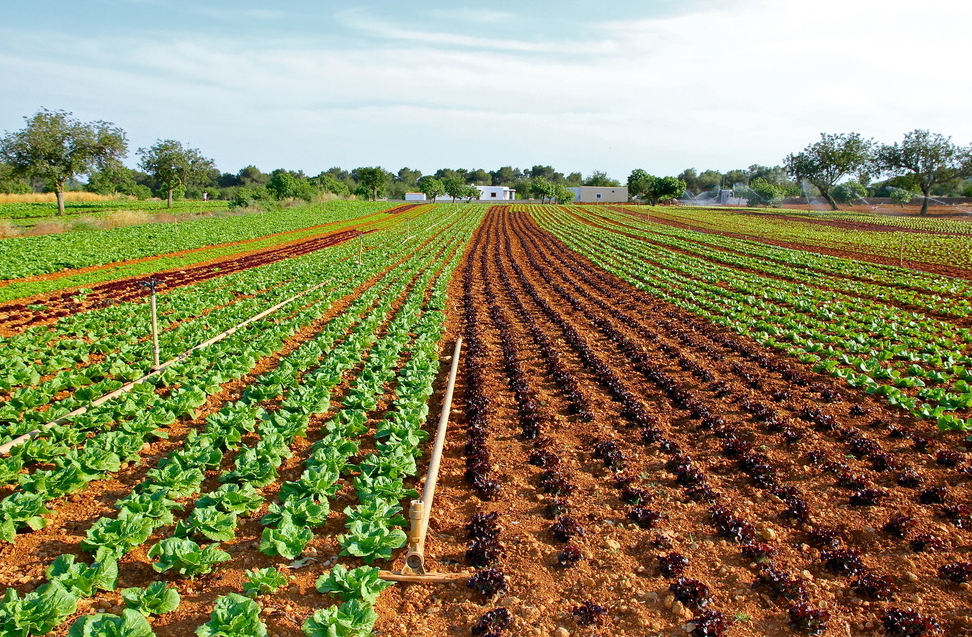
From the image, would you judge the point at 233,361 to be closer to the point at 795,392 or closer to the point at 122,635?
the point at 122,635

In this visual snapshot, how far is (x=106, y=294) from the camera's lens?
17219mm

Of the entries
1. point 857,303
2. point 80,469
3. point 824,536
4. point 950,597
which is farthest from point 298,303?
point 857,303

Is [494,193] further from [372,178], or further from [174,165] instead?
[174,165]

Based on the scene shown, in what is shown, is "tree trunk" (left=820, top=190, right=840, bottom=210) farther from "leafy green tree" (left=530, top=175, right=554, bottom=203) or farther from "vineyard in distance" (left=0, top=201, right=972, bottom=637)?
"vineyard in distance" (left=0, top=201, right=972, bottom=637)

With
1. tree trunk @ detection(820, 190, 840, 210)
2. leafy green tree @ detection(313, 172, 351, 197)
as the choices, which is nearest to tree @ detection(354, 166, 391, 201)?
leafy green tree @ detection(313, 172, 351, 197)

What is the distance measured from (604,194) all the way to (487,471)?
402 ft

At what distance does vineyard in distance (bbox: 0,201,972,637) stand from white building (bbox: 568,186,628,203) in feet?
365

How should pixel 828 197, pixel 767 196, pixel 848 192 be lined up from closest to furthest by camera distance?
pixel 848 192, pixel 828 197, pixel 767 196

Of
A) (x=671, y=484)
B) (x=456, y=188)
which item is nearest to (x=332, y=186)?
(x=456, y=188)

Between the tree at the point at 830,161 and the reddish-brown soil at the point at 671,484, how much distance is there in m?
101

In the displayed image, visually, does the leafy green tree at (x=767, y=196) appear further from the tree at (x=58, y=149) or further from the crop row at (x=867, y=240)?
the tree at (x=58, y=149)

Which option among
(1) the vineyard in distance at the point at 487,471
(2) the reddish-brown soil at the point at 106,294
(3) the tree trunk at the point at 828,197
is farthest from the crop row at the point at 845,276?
(3) the tree trunk at the point at 828,197

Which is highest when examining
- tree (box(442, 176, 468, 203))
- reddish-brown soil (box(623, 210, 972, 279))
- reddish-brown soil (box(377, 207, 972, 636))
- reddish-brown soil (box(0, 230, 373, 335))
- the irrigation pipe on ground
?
tree (box(442, 176, 468, 203))

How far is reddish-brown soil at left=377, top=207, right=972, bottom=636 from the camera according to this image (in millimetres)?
4723
